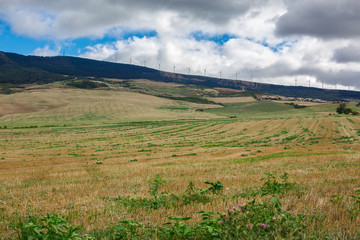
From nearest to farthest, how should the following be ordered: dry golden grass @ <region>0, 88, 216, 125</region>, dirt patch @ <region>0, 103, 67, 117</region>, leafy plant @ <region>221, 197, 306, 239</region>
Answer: leafy plant @ <region>221, 197, 306, 239</region> → dry golden grass @ <region>0, 88, 216, 125</region> → dirt patch @ <region>0, 103, 67, 117</region>

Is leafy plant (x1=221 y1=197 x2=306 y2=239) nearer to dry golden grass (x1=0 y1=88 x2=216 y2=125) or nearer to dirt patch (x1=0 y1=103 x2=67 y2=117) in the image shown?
dry golden grass (x1=0 y1=88 x2=216 y2=125)

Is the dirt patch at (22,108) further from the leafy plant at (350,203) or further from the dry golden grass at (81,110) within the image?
the leafy plant at (350,203)

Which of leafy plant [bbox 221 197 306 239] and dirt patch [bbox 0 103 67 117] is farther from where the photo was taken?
dirt patch [bbox 0 103 67 117]

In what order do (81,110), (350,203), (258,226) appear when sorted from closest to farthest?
(258,226) < (350,203) < (81,110)

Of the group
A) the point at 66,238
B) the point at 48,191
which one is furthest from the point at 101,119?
the point at 66,238

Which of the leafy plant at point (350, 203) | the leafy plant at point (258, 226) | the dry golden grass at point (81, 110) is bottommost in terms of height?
the dry golden grass at point (81, 110)

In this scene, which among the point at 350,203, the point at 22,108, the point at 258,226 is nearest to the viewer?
the point at 258,226

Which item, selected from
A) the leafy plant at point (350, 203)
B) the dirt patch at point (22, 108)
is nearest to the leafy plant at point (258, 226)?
the leafy plant at point (350, 203)

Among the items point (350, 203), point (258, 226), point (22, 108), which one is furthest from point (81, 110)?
point (258, 226)

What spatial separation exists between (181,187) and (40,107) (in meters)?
147

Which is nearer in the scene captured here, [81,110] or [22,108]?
[22,108]

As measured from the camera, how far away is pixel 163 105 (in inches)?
6786

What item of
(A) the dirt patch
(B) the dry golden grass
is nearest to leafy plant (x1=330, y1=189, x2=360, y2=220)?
(B) the dry golden grass

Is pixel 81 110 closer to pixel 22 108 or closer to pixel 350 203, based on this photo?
pixel 22 108
